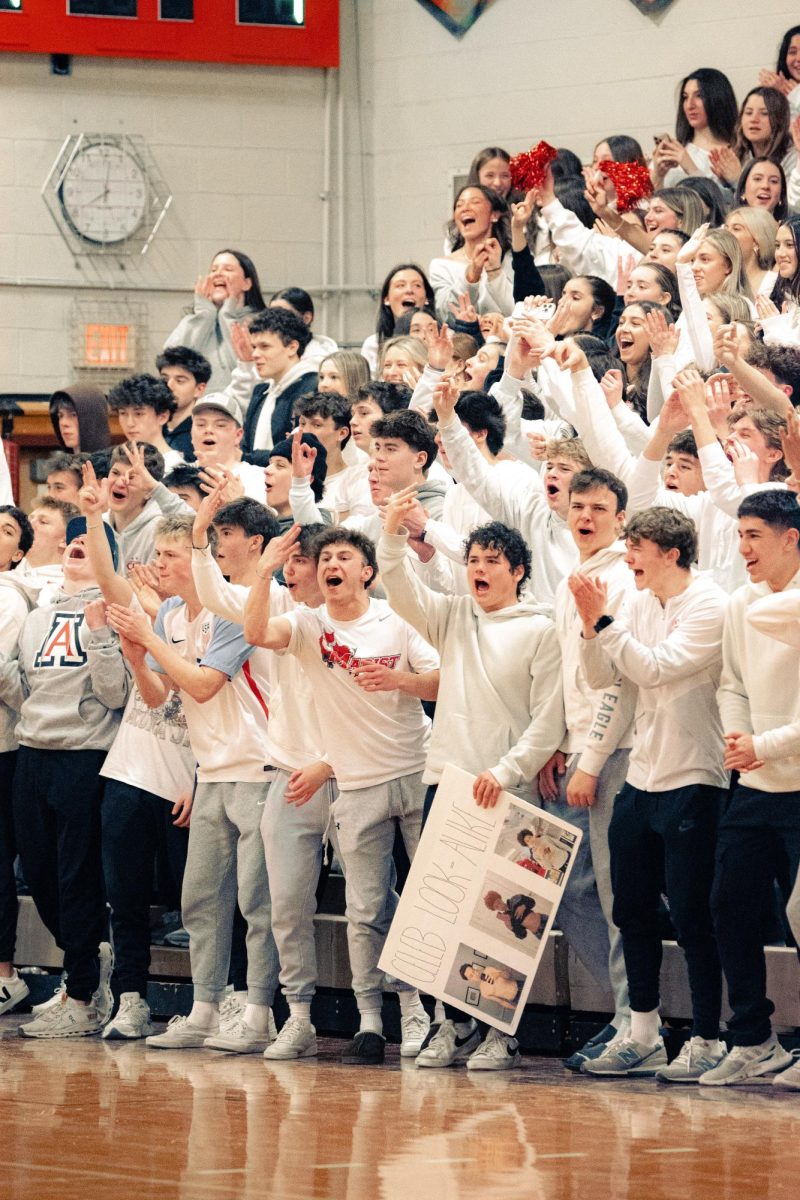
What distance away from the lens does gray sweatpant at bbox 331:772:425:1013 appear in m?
5.69

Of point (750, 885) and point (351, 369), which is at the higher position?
point (351, 369)

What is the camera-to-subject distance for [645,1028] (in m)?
5.25

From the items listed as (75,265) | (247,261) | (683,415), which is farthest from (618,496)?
(75,265)

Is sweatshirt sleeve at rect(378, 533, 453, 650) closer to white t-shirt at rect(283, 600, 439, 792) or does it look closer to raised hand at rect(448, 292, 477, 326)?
white t-shirt at rect(283, 600, 439, 792)

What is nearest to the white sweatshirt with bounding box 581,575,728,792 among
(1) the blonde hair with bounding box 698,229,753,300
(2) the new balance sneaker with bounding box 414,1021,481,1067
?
(2) the new balance sneaker with bounding box 414,1021,481,1067

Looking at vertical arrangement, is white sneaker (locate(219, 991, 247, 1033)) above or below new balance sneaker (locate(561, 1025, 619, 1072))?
below

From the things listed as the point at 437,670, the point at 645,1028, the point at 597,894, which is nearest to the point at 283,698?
the point at 437,670

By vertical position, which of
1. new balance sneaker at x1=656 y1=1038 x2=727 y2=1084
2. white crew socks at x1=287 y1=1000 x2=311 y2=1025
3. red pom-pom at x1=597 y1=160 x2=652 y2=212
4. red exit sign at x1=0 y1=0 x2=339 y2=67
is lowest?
white crew socks at x1=287 y1=1000 x2=311 y2=1025

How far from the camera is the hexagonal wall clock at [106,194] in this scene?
472 inches

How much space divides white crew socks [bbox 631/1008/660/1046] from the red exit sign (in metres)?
8.44

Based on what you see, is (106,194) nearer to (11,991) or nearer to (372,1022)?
(11,991)

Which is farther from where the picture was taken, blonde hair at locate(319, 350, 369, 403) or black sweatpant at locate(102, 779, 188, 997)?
blonde hair at locate(319, 350, 369, 403)

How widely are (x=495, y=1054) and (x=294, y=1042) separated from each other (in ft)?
2.16

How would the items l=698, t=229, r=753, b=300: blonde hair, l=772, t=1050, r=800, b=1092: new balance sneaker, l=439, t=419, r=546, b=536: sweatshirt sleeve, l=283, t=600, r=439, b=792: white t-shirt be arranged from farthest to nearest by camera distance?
l=698, t=229, r=753, b=300: blonde hair → l=439, t=419, r=546, b=536: sweatshirt sleeve → l=283, t=600, r=439, b=792: white t-shirt → l=772, t=1050, r=800, b=1092: new balance sneaker
